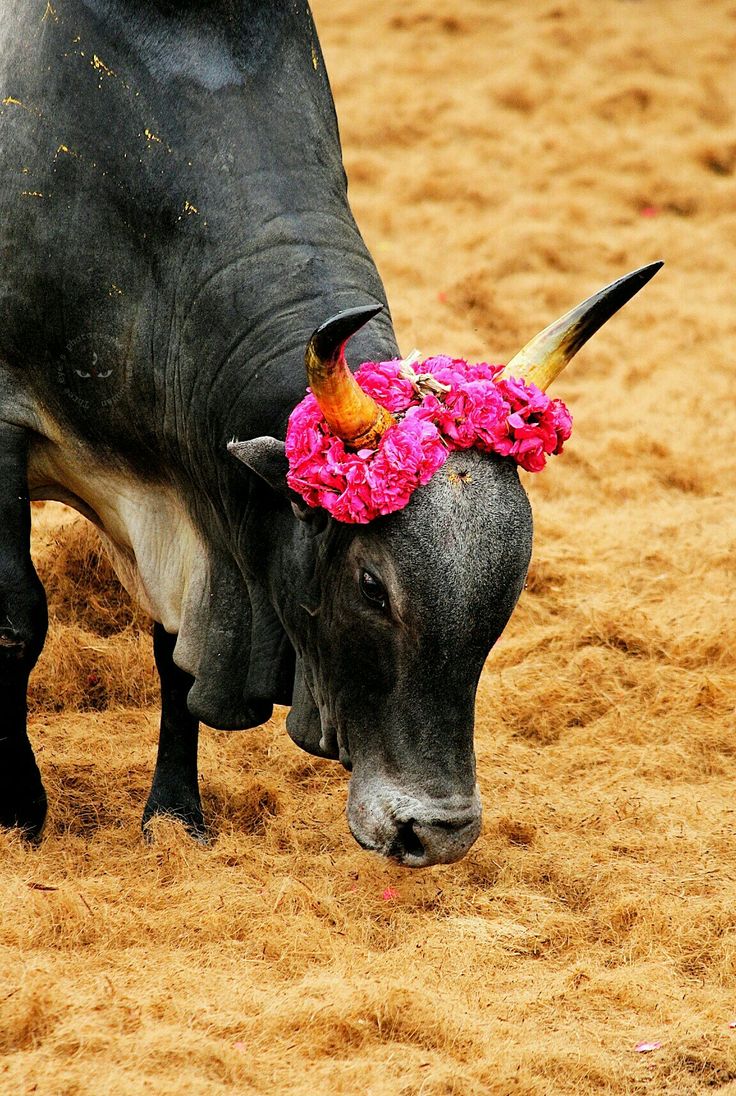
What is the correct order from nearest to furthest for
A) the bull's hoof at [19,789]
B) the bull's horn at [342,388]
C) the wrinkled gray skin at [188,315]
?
the bull's horn at [342,388]
the wrinkled gray skin at [188,315]
the bull's hoof at [19,789]

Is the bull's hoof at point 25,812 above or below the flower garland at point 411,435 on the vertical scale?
below

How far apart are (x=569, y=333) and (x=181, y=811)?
193 centimetres

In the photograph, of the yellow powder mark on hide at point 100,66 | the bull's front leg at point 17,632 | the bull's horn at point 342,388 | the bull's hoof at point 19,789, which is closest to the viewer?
the bull's horn at point 342,388

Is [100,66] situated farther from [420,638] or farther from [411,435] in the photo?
[420,638]

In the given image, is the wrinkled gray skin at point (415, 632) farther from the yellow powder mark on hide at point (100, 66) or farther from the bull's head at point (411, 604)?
the yellow powder mark on hide at point (100, 66)

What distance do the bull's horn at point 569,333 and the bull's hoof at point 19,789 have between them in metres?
1.86

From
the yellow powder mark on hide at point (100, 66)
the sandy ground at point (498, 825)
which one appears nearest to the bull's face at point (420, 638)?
the sandy ground at point (498, 825)

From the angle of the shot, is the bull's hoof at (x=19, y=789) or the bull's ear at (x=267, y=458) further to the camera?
the bull's hoof at (x=19, y=789)

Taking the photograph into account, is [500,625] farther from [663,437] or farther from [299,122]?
[663,437]

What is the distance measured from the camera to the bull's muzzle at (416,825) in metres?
3.62

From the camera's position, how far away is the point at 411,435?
11.5 ft

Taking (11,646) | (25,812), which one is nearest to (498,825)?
(25,812)

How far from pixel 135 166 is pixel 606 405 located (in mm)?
4438

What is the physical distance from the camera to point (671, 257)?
32.4 ft
